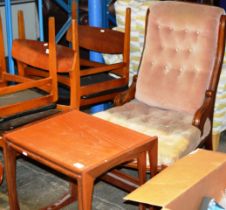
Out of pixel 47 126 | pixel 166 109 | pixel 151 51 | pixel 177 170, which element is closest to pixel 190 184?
pixel 177 170

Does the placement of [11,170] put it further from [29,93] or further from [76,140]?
[29,93]

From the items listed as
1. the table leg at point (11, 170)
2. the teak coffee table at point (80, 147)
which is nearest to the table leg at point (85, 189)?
the teak coffee table at point (80, 147)

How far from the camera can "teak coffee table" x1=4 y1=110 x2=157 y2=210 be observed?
1.68 metres

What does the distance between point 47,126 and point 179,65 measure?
0.90 m

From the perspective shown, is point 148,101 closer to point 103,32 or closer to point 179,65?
point 179,65

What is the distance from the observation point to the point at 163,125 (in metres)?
2.32

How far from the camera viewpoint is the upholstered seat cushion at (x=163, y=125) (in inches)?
82.4

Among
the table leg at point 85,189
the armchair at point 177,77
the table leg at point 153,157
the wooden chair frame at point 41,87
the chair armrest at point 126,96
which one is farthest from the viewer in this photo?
the chair armrest at point 126,96

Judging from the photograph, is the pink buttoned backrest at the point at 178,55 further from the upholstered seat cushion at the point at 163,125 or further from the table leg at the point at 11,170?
the table leg at the point at 11,170

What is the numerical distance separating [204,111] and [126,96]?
1.70 ft

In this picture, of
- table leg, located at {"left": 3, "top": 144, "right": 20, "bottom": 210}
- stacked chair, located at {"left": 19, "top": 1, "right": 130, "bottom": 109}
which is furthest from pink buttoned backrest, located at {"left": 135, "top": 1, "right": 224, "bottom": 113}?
table leg, located at {"left": 3, "top": 144, "right": 20, "bottom": 210}

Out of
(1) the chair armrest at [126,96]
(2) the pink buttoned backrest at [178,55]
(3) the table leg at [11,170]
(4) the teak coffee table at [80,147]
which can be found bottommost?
(3) the table leg at [11,170]

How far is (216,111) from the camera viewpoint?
107 inches

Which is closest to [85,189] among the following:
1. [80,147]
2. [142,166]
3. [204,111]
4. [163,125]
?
[80,147]
